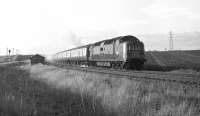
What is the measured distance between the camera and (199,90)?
1032 cm

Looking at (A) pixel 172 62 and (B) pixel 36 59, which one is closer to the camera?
(A) pixel 172 62

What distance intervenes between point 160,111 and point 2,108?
5.04m

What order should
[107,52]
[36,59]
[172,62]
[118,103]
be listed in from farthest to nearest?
[36,59] → [172,62] → [107,52] → [118,103]

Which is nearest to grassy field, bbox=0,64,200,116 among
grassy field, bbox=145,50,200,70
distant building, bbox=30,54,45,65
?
grassy field, bbox=145,50,200,70

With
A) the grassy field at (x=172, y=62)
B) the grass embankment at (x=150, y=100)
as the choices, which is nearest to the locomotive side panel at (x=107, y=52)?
the grassy field at (x=172, y=62)

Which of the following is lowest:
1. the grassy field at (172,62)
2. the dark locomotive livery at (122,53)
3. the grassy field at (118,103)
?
the grassy field at (118,103)

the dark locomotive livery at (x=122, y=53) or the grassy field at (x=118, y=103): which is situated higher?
the dark locomotive livery at (x=122, y=53)

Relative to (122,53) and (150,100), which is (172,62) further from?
(150,100)

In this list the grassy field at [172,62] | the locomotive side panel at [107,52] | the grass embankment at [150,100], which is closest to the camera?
→ the grass embankment at [150,100]

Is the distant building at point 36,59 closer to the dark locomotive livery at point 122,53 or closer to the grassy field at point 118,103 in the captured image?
the dark locomotive livery at point 122,53

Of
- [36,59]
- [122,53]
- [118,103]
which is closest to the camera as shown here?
[118,103]

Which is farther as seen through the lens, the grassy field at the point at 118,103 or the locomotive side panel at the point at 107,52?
the locomotive side panel at the point at 107,52

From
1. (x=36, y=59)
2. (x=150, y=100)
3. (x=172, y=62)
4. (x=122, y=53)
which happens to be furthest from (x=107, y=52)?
(x=36, y=59)

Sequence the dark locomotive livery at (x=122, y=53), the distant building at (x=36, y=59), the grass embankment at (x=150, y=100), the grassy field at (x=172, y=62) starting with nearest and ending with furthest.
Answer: the grass embankment at (x=150, y=100) → the dark locomotive livery at (x=122, y=53) → the grassy field at (x=172, y=62) → the distant building at (x=36, y=59)
